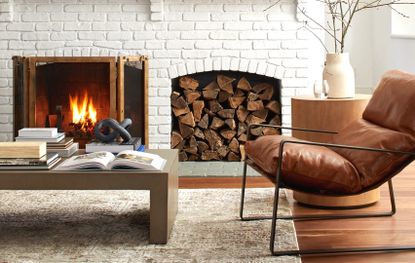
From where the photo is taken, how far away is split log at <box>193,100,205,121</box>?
19.5 ft

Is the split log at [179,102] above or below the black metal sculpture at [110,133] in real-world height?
above

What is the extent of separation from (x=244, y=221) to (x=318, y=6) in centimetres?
253

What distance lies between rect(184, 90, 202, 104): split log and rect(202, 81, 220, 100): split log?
6cm

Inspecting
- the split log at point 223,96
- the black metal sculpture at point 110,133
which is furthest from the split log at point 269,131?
the black metal sculpture at point 110,133

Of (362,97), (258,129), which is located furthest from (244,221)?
(258,129)

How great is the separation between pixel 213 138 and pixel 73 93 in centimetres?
117

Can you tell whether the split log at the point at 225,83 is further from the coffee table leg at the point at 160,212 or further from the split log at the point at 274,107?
the coffee table leg at the point at 160,212

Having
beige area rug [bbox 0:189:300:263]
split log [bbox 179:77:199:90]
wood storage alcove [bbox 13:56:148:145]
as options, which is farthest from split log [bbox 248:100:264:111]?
beige area rug [bbox 0:189:300:263]

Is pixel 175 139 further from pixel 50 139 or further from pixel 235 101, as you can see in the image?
pixel 50 139

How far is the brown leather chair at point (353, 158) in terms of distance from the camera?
11.2 ft

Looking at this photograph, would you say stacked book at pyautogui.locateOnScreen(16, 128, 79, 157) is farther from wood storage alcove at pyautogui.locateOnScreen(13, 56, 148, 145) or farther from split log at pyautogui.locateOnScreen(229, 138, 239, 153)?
split log at pyautogui.locateOnScreen(229, 138, 239, 153)

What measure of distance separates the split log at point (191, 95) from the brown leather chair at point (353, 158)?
216 cm

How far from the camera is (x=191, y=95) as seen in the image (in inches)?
235

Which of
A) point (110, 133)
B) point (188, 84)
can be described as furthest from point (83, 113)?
point (110, 133)
